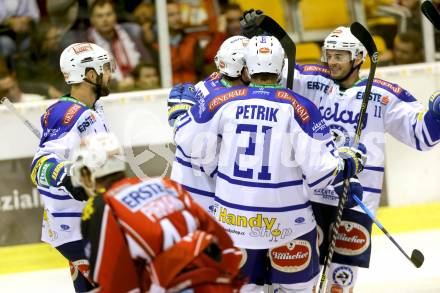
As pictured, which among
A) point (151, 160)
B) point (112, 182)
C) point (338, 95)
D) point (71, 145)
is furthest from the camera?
point (151, 160)

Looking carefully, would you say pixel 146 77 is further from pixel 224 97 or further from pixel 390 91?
pixel 224 97

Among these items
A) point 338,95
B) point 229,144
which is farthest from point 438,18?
point 229,144

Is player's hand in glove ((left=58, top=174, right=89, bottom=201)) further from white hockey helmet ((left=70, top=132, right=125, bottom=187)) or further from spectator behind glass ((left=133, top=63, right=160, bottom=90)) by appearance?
spectator behind glass ((left=133, top=63, right=160, bottom=90))

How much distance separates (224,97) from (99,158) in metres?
1.13

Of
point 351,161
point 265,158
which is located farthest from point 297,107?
point 351,161

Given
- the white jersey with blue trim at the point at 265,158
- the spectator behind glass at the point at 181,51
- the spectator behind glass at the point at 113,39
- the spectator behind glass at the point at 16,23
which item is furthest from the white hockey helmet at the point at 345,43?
the spectator behind glass at the point at 16,23

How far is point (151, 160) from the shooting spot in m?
7.09

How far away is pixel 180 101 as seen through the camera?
5.22 m

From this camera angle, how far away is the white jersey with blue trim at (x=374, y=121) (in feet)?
17.3

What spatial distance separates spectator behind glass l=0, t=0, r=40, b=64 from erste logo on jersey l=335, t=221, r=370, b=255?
10.4 feet

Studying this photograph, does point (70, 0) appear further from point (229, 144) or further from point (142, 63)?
point (229, 144)

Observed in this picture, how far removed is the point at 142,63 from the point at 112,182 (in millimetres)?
4134

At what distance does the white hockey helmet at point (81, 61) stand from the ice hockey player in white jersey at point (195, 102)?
0.37m

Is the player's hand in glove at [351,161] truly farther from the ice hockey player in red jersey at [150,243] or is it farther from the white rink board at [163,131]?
the white rink board at [163,131]
